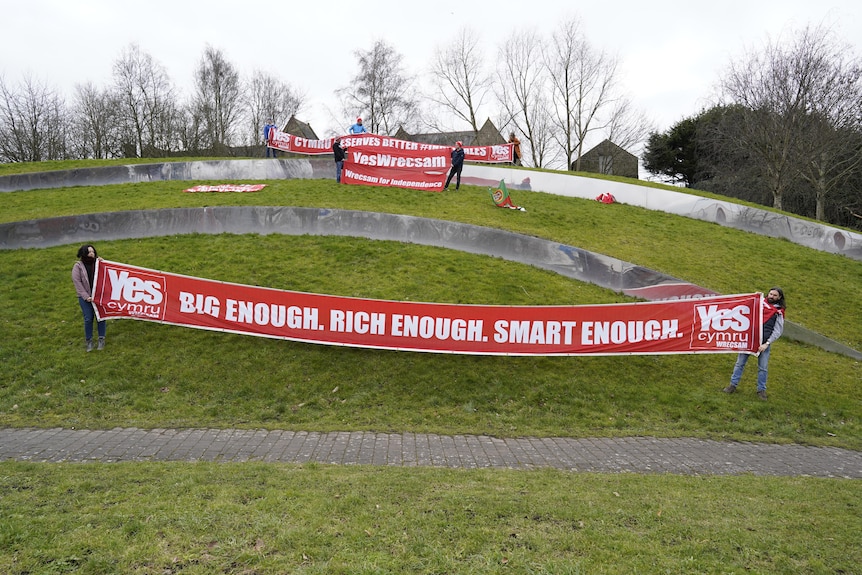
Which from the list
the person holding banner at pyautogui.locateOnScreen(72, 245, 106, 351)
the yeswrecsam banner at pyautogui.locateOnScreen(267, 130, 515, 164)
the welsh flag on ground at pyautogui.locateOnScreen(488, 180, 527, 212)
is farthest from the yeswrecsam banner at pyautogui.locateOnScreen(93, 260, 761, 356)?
the yeswrecsam banner at pyautogui.locateOnScreen(267, 130, 515, 164)

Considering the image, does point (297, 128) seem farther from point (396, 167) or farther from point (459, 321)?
point (459, 321)

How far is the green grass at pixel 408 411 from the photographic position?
370cm

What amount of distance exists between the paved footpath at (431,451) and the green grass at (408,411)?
1.39ft

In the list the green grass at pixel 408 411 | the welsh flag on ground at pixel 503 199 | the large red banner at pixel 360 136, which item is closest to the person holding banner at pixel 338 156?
the green grass at pixel 408 411

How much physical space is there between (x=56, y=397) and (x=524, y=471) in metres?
7.81

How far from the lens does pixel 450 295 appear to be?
1213 cm

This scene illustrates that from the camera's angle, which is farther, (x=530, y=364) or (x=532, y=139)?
(x=532, y=139)

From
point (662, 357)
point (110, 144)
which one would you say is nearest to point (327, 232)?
point (662, 357)

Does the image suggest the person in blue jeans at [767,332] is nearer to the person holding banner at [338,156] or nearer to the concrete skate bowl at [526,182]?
the concrete skate bowl at [526,182]

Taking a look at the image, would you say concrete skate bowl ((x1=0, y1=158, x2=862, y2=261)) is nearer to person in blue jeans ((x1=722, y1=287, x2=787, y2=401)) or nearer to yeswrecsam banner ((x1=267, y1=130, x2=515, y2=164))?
yeswrecsam banner ((x1=267, y1=130, x2=515, y2=164))

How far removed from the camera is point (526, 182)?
82.1 feet

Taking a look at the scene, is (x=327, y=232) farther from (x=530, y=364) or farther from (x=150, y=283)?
(x=530, y=364)

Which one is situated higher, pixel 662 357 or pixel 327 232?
pixel 327 232

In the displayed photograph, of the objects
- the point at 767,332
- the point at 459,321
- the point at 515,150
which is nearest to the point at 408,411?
the point at 459,321
